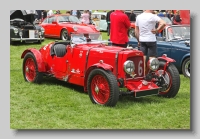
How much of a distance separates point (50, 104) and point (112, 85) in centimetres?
113

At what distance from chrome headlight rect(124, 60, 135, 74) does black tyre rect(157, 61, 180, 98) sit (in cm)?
70

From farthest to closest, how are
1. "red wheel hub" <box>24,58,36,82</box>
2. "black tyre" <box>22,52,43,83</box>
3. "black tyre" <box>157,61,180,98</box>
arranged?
"red wheel hub" <box>24,58,36,82</box>, "black tyre" <box>22,52,43,83</box>, "black tyre" <box>157,61,180,98</box>

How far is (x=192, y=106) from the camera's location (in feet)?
17.9

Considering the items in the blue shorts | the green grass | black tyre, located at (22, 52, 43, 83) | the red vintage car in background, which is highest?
the red vintage car in background

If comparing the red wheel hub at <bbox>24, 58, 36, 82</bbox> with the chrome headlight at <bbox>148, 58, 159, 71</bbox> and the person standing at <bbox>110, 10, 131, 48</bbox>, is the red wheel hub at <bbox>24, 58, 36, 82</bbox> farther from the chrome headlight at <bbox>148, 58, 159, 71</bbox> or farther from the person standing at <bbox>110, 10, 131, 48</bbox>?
the chrome headlight at <bbox>148, 58, 159, 71</bbox>

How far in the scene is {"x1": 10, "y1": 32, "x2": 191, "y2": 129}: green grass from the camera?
5.32 m

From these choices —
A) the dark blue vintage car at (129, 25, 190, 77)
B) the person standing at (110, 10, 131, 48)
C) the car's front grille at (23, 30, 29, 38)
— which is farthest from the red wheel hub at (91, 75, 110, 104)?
the car's front grille at (23, 30, 29, 38)

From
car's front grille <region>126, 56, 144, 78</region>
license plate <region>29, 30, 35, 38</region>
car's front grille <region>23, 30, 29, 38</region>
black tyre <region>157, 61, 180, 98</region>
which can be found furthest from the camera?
license plate <region>29, 30, 35, 38</region>

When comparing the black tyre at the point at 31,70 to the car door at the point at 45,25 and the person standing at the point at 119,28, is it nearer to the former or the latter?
the person standing at the point at 119,28

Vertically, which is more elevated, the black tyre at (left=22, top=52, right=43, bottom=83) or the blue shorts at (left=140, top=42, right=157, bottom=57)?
the blue shorts at (left=140, top=42, right=157, bottom=57)

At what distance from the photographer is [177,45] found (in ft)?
28.6

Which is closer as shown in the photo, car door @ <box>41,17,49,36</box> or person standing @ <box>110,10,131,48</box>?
person standing @ <box>110,10,131,48</box>

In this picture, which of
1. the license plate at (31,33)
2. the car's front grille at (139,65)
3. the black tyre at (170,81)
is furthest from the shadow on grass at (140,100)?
the license plate at (31,33)

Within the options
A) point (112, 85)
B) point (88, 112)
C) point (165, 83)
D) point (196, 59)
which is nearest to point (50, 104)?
point (88, 112)
